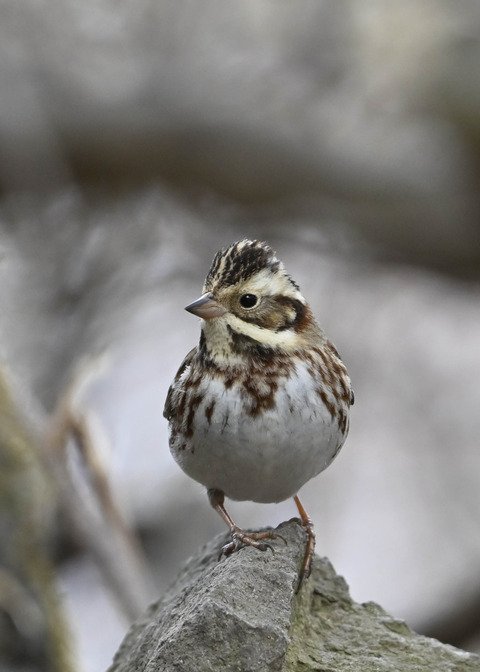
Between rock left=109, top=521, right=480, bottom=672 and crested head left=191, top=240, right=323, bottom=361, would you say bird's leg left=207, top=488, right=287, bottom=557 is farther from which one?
crested head left=191, top=240, right=323, bottom=361

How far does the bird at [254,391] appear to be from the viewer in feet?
14.4

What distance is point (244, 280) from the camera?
174 inches

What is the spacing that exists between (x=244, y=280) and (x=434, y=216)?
4239mm

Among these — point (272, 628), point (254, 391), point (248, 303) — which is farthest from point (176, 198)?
point (272, 628)

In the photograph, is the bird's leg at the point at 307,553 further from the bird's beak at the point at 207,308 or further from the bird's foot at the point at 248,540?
the bird's beak at the point at 207,308

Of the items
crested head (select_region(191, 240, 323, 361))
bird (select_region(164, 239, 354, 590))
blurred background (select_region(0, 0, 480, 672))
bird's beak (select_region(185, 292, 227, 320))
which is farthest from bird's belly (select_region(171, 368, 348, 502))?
blurred background (select_region(0, 0, 480, 672))

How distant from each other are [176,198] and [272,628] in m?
5.28

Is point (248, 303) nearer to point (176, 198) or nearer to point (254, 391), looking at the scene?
point (254, 391)

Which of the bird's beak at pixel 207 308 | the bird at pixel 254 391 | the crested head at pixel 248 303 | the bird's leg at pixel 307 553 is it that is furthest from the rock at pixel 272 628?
the bird's beak at pixel 207 308

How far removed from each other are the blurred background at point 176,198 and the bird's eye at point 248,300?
2654mm

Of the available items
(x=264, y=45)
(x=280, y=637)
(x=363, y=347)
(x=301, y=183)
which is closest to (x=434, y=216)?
(x=301, y=183)

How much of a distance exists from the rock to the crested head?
2.25 feet

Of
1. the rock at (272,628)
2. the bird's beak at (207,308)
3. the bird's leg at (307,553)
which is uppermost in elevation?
the bird's beak at (207,308)

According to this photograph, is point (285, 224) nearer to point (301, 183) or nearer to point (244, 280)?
point (301, 183)
